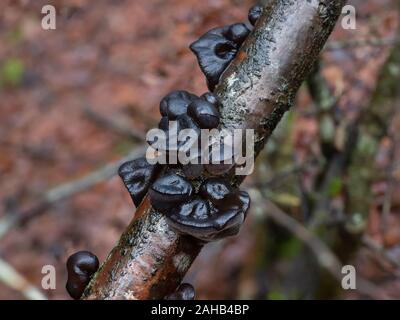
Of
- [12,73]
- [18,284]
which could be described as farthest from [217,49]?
[12,73]

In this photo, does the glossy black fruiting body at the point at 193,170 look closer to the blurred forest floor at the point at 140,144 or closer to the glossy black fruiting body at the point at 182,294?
the glossy black fruiting body at the point at 182,294

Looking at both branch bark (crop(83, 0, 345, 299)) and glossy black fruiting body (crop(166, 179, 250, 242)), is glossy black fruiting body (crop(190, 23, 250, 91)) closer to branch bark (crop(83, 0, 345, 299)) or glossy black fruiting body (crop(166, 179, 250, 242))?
branch bark (crop(83, 0, 345, 299))

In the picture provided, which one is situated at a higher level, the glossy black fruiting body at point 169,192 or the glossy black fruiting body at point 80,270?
the glossy black fruiting body at point 169,192

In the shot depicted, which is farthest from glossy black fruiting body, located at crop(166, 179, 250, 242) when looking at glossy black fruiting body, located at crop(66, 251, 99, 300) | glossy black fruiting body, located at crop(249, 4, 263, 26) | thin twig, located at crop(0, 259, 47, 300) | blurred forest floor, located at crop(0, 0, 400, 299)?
blurred forest floor, located at crop(0, 0, 400, 299)

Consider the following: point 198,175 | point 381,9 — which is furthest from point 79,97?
point 198,175

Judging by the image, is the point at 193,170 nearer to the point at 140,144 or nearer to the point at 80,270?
the point at 80,270

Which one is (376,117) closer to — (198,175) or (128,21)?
(198,175)

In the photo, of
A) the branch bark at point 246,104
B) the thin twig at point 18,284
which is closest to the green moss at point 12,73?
the thin twig at point 18,284
